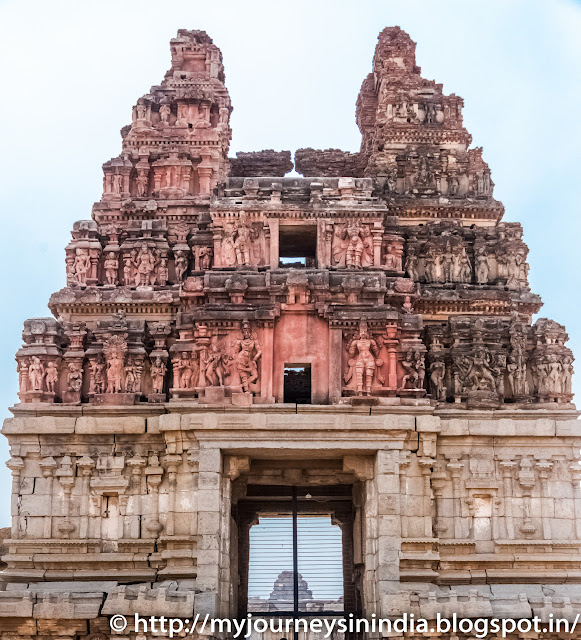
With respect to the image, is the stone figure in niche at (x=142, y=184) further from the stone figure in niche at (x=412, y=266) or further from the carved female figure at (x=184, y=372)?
the stone figure in niche at (x=412, y=266)

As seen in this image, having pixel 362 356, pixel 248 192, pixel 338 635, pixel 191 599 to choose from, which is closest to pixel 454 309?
pixel 362 356

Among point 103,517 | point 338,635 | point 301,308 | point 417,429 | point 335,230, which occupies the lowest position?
point 338,635

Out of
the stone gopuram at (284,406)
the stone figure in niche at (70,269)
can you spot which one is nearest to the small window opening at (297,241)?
the stone gopuram at (284,406)

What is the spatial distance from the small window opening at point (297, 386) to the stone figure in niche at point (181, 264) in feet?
11.7

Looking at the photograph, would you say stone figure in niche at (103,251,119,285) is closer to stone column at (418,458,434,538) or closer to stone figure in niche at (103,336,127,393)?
stone figure in niche at (103,336,127,393)

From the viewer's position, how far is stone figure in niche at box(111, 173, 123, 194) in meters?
19.9

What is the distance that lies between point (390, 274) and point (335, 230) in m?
1.53

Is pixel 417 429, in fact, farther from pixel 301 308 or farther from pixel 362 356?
pixel 301 308

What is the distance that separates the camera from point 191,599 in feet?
48.6

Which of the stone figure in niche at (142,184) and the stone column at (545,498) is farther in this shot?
the stone figure in niche at (142,184)

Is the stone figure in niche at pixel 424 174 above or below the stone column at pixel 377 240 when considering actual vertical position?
above

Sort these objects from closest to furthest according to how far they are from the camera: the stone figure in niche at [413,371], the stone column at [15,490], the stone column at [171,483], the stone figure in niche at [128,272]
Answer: the stone column at [171,483], the stone column at [15,490], the stone figure in niche at [413,371], the stone figure in niche at [128,272]

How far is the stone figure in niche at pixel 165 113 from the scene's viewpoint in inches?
815

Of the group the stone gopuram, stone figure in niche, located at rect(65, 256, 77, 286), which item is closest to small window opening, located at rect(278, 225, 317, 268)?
the stone gopuram
